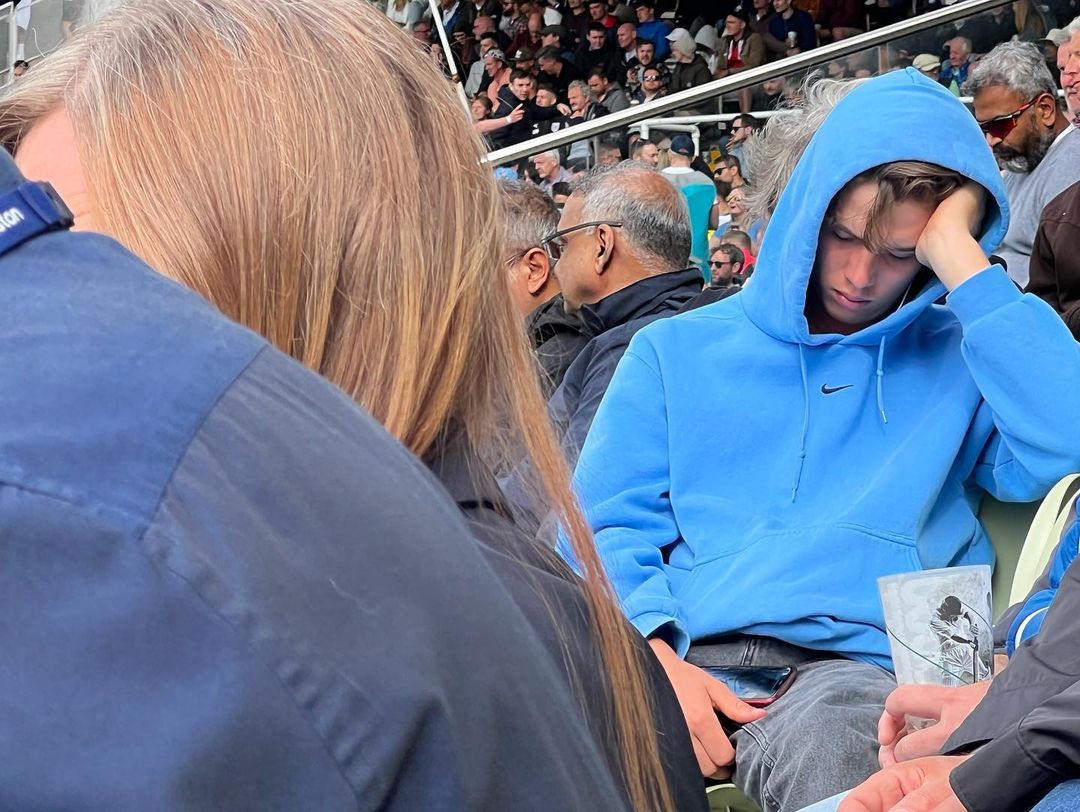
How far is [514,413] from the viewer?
1058mm

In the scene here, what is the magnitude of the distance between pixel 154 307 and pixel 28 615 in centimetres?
14

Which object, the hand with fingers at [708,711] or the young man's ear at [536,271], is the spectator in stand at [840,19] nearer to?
the young man's ear at [536,271]

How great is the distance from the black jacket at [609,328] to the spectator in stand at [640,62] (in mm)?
8486

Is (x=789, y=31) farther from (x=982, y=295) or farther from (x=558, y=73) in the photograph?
(x=982, y=295)

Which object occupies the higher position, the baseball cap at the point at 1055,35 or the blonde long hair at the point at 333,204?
the blonde long hair at the point at 333,204

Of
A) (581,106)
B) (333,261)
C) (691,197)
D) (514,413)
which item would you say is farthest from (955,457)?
(581,106)

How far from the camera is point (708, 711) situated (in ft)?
6.59

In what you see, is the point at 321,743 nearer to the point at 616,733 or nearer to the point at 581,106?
the point at 616,733

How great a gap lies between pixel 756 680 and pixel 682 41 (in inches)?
422

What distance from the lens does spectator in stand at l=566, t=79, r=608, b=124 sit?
11005 millimetres

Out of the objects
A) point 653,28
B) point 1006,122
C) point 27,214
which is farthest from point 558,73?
point 27,214

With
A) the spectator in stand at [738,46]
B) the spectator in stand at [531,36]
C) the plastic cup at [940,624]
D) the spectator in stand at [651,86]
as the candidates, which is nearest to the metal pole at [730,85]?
the spectator in stand at [738,46]

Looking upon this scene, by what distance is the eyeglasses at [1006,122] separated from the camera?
15.0 ft

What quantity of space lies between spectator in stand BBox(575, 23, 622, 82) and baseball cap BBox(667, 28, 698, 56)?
1.76 feet
